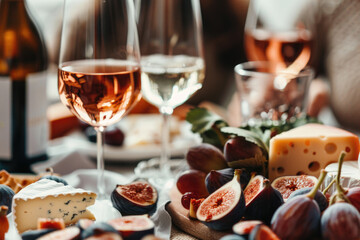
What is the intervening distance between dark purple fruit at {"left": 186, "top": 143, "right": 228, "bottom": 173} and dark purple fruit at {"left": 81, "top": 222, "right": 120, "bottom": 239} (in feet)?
1.03

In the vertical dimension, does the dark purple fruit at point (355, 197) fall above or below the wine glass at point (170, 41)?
below

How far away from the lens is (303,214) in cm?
62

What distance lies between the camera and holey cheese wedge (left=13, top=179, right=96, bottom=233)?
2.38ft

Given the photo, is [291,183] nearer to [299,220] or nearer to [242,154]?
[242,154]

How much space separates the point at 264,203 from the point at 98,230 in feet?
0.84

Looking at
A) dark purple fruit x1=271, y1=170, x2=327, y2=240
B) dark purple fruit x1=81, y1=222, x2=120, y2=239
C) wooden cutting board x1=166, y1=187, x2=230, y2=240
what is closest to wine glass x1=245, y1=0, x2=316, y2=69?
wooden cutting board x1=166, y1=187, x2=230, y2=240

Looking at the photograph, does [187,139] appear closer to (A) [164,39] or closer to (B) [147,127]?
(B) [147,127]

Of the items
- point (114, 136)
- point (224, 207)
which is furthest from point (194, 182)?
point (114, 136)

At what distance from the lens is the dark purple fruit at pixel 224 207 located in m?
0.70

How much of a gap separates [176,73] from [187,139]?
0.33 m

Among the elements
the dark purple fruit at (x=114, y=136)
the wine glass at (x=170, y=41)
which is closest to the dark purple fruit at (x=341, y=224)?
the wine glass at (x=170, y=41)

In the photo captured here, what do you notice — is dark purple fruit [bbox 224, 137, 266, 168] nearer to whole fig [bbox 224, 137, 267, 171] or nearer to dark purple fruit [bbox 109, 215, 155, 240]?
whole fig [bbox 224, 137, 267, 171]

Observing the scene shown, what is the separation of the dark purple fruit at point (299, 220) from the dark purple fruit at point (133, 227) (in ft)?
0.55

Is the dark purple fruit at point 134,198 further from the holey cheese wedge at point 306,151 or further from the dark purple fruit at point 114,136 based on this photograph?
the dark purple fruit at point 114,136
